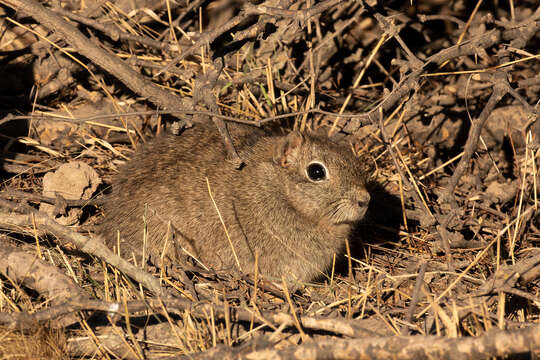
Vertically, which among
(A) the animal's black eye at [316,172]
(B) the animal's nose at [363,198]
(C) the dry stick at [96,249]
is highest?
(A) the animal's black eye at [316,172]

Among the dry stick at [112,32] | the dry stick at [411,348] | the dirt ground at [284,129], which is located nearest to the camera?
the dry stick at [411,348]

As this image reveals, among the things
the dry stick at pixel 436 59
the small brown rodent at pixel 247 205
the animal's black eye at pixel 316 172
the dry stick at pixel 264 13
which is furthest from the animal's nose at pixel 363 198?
the dry stick at pixel 264 13

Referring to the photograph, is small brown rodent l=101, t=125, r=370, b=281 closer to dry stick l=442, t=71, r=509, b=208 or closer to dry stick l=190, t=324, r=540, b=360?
dry stick l=442, t=71, r=509, b=208

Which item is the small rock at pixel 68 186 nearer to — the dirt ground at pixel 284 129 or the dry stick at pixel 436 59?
the dirt ground at pixel 284 129

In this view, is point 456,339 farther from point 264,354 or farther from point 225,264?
point 225,264

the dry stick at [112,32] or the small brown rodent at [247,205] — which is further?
the dry stick at [112,32]

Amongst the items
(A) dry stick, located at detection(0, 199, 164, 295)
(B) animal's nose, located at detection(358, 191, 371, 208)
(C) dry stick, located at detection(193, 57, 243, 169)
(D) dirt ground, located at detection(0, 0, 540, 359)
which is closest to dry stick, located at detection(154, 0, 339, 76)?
(D) dirt ground, located at detection(0, 0, 540, 359)
